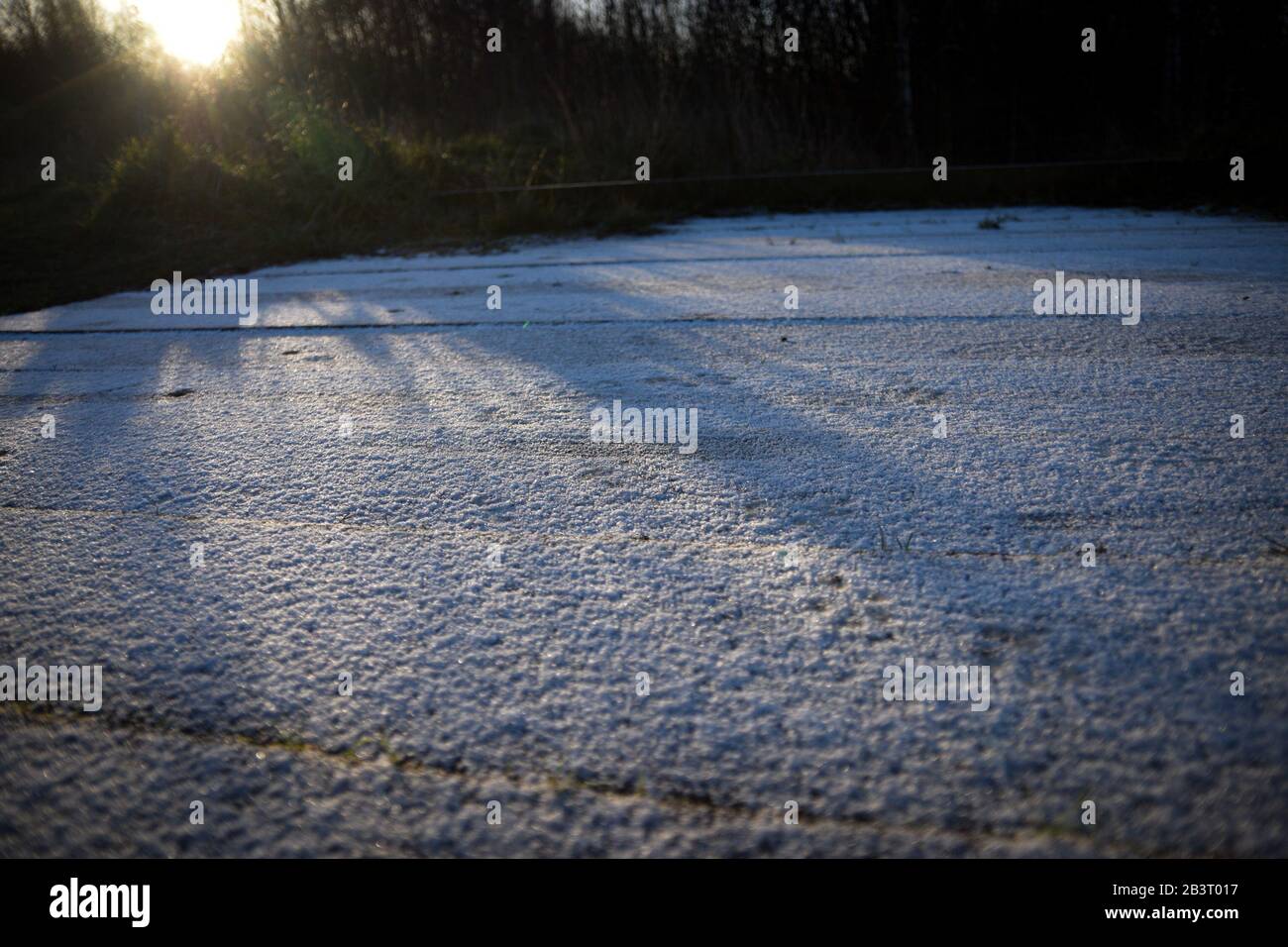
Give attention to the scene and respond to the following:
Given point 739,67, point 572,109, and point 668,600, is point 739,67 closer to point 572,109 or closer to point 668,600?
point 572,109

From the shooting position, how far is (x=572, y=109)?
38.8 ft

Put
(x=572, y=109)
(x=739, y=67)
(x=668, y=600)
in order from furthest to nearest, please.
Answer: (x=739, y=67)
(x=572, y=109)
(x=668, y=600)

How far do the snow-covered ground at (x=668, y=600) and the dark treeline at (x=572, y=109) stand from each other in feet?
13.1

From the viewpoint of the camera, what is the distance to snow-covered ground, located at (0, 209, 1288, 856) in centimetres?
98

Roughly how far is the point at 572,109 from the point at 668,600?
12.1 metres

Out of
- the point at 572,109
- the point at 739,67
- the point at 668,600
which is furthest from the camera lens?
the point at 739,67

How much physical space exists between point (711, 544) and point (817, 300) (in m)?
2.42

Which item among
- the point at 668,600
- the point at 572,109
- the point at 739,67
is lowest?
the point at 668,600

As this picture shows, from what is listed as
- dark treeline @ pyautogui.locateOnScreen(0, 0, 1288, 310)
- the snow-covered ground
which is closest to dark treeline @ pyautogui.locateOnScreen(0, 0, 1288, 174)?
dark treeline @ pyautogui.locateOnScreen(0, 0, 1288, 310)

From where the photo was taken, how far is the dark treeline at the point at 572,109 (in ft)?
22.8

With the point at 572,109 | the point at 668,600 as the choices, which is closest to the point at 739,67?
the point at 572,109

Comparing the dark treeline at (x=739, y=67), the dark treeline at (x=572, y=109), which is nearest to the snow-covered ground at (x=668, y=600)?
the dark treeline at (x=572, y=109)

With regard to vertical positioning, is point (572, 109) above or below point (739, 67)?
below

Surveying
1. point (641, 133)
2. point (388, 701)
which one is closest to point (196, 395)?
point (388, 701)
